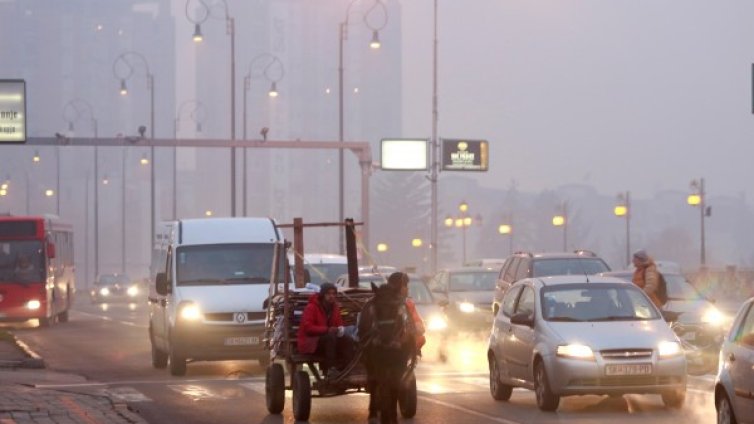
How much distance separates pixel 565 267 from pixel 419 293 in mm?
2929

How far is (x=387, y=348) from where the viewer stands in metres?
15.9

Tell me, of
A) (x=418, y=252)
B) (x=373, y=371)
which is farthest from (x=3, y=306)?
(x=418, y=252)

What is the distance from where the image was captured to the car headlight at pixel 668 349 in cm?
1877

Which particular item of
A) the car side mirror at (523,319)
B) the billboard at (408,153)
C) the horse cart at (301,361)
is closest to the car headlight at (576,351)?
the car side mirror at (523,319)

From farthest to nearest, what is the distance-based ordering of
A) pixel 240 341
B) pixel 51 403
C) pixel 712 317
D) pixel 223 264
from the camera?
pixel 712 317
pixel 223 264
pixel 240 341
pixel 51 403

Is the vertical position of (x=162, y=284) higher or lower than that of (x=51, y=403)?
higher

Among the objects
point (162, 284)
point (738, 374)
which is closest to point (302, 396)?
point (738, 374)

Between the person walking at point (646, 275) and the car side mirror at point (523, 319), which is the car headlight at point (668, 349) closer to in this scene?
the car side mirror at point (523, 319)

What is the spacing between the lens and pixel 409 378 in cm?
1786

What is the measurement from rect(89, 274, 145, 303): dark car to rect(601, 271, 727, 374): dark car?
58.1 meters

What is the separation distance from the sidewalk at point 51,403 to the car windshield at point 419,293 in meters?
8.42

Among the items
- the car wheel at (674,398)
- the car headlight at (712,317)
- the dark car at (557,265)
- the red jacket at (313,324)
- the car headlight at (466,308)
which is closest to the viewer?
the red jacket at (313,324)

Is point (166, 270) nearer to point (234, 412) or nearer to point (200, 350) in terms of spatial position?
point (200, 350)

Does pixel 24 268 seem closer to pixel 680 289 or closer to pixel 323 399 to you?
pixel 680 289
